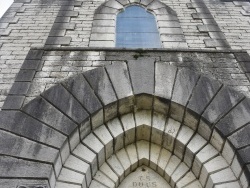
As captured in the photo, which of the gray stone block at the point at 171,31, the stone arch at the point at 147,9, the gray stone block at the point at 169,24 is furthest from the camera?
the gray stone block at the point at 169,24

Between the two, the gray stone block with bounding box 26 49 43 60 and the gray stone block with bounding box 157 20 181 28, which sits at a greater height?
the gray stone block with bounding box 157 20 181 28

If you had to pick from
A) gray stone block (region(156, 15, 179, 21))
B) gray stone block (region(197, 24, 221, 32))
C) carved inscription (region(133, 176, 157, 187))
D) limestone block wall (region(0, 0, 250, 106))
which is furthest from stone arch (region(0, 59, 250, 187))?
gray stone block (region(156, 15, 179, 21))

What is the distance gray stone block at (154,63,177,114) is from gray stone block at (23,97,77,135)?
4.47 feet

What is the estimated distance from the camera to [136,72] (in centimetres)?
484

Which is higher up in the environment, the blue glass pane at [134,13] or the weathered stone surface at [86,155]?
the blue glass pane at [134,13]

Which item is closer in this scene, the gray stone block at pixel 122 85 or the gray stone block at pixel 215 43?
the gray stone block at pixel 122 85

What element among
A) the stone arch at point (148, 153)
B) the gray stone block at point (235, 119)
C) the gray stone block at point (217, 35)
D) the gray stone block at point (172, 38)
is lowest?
the stone arch at point (148, 153)

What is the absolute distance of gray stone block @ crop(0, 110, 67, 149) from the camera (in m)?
3.92

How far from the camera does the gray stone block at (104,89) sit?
4.46 m

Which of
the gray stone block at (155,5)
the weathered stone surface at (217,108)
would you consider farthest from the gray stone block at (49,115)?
the gray stone block at (155,5)

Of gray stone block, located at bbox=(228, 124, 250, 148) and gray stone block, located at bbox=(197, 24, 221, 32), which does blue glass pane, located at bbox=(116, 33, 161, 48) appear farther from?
gray stone block, located at bbox=(228, 124, 250, 148)

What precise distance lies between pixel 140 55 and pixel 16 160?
2735 mm

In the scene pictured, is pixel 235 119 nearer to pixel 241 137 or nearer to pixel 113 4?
pixel 241 137

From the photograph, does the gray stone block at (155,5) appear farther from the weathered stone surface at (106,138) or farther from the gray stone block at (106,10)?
the weathered stone surface at (106,138)
